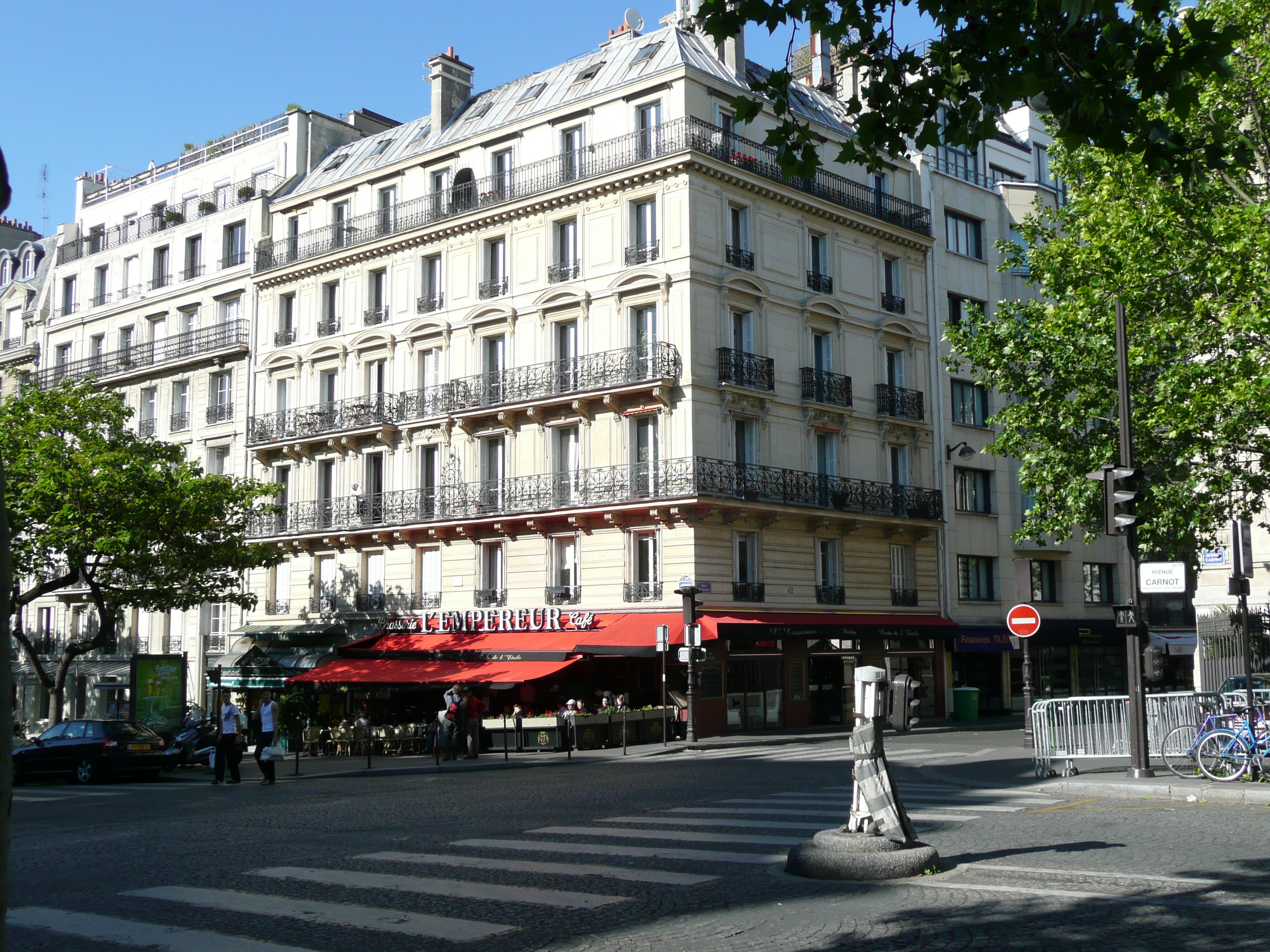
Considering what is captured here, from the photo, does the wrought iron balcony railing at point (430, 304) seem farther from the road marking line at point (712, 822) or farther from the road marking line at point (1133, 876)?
the road marking line at point (1133, 876)

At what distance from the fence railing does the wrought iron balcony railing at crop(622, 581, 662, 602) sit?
8.61 m

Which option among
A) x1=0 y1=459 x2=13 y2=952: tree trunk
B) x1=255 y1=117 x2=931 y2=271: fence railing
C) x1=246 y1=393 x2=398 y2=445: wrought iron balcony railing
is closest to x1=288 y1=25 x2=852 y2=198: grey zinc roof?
x1=255 y1=117 x2=931 y2=271: fence railing

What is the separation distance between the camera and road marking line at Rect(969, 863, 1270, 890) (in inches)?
341

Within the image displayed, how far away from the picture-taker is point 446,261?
38.2 meters

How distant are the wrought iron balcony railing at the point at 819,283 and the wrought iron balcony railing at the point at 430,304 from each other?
10889 millimetres

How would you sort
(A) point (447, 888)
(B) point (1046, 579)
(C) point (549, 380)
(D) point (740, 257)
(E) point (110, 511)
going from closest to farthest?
(A) point (447, 888) < (E) point (110, 511) < (D) point (740, 257) < (C) point (549, 380) < (B) point (1046, 579)

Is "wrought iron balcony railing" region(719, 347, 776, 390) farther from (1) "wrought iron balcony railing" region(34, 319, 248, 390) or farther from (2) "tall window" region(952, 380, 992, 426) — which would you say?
(1) "wrought iron balcony railing" region(34, 319, 248, 390)

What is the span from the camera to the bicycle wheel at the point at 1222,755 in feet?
47.8

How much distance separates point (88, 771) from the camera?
967 inches

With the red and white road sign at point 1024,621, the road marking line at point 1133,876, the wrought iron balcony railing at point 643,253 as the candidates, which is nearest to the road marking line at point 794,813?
the road marking line at point 1133,876

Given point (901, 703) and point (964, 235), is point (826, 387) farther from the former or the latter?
point (901, 703)

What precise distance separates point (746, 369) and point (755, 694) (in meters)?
8.70

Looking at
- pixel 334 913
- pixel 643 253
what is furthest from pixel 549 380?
pixel 334 913

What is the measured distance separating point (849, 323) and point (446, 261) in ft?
40.2
